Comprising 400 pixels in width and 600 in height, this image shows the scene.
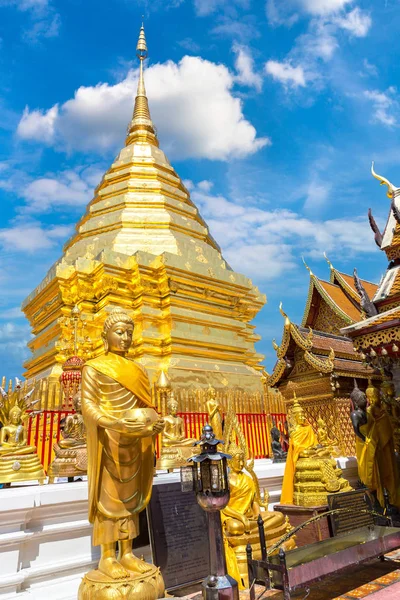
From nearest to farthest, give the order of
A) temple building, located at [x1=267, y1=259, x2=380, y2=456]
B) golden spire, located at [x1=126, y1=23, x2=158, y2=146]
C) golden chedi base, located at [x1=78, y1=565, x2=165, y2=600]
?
golden chedi base, located at [x1=78, y1=565, x2=165, y2=600], temple building, located at [x1=267, y1=259, x2=380, y2=456], golden spire, located at [x1=126, y1=23, x2=158, y2=146]

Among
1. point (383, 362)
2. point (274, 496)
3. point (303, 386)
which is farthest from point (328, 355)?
point (274, 496)

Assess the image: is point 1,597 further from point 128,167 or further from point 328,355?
point 128,167

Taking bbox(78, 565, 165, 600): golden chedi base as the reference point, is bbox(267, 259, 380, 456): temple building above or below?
above

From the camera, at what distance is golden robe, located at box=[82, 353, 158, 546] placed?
9.98ft

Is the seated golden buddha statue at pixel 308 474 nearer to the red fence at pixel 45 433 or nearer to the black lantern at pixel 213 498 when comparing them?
the black lantern at pixel 213 498

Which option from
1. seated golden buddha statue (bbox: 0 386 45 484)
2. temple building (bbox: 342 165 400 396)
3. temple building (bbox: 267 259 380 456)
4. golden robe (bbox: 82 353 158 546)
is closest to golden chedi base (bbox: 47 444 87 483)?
seated golden buddha statue (bbox: 0 386 45 484)

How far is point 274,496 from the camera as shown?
19.9ft

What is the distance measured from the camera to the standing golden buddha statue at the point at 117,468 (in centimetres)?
295

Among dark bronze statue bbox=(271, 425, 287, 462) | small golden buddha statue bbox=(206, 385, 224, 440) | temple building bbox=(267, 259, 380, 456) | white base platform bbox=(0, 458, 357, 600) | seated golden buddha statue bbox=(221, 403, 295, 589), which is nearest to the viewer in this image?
white base platform bbox=(0, 458, 357, 600)

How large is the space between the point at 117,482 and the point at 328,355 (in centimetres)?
712

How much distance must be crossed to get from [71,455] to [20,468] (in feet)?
2.22

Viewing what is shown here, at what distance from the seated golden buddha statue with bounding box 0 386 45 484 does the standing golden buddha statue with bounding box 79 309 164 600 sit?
1406 mm

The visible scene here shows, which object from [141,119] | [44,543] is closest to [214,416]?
[44,543]

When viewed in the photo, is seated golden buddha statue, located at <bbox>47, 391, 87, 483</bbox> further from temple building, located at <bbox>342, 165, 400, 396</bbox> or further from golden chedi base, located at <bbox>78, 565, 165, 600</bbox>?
temple building, located at <bbox>342, 165, 400, 396</bbox>
